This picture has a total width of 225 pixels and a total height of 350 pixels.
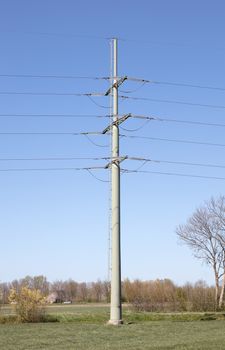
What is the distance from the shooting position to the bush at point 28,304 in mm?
27719

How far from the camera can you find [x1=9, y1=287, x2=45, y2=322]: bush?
2772 centimetres

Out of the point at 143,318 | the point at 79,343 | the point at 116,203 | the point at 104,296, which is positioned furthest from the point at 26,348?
the point at 104,296

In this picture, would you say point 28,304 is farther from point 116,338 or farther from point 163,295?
point 163,295

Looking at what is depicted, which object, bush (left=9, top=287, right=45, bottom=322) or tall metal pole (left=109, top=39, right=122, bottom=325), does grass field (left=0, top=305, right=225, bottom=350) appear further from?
bush (left=9, top=287, right=45, bottom=322)

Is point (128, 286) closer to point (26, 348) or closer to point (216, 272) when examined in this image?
point (216, 272)

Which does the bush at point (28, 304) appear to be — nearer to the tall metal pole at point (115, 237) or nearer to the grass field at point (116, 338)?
the tall metal pole at point (115, 237)

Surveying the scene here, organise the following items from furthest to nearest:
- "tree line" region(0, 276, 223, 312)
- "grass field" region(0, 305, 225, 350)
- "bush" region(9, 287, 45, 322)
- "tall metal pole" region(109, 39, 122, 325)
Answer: "tree line" region(0, 276, 223, 312), "bush" region(9, 287, 45, 322), "tall metal pole" region(109, 39, 122, 325), "grass field" region(0, 305, 225, 350)

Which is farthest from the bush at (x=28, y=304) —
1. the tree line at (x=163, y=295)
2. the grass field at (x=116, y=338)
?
the grass field at (x=116, y=338)

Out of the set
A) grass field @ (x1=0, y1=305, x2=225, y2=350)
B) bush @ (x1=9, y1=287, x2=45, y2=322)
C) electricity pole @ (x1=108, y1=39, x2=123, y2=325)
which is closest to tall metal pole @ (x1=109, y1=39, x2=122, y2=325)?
electricity pole @ (x1=108, y1=39, x2=123, y2=325)

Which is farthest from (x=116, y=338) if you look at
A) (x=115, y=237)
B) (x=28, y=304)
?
(x=28, y=304)

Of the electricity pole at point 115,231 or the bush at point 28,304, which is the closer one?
the electricity pole at point 115,231

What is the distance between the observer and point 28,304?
27875mm

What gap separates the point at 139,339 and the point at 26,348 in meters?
4.18

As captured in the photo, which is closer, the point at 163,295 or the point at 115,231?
the point at 115,231
